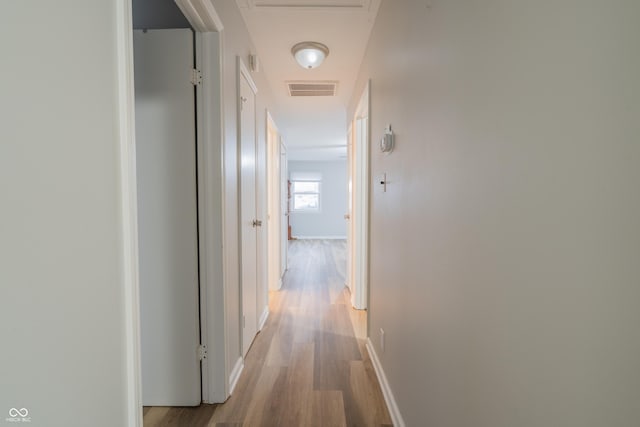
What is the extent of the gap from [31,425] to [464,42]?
4.31 feet

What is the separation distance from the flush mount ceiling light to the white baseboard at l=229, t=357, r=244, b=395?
244 centimetres

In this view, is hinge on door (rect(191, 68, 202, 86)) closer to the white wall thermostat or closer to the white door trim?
the white wall thermostat

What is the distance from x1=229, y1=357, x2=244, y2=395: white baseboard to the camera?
75.0 inches

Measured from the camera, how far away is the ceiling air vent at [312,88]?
3373 millimetres

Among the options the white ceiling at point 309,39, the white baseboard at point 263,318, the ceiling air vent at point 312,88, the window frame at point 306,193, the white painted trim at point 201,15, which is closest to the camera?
the white painted trim at point 201,15

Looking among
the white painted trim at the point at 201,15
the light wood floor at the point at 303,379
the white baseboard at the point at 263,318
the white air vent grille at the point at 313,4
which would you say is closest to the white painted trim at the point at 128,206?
the white painted trim at the point at 201,15

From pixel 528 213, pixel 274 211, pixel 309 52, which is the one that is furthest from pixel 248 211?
pixel 528 213

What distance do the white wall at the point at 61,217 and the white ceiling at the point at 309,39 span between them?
63.2 inches

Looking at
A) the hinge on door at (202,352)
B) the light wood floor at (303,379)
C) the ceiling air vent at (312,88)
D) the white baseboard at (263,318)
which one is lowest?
the light wood floor at (303,379)

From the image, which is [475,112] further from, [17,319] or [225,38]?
[225,38]

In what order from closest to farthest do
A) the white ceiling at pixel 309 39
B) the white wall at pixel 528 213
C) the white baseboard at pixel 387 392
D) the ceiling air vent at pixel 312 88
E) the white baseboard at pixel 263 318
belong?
1. the white wall at pixel 528 213
2. the white baseboard at pixel 387 392
3. the white ceiling at pixel 309 39
4. the white baseboard at pixel 263 318
5. the ceiling air vent at pixel 312 88

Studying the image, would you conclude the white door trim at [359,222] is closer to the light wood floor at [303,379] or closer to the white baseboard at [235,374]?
the light wood floor at [303,379]

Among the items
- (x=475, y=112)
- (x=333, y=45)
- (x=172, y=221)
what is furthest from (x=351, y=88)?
(x=475, y=112)

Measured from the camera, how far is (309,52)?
2541 mm
